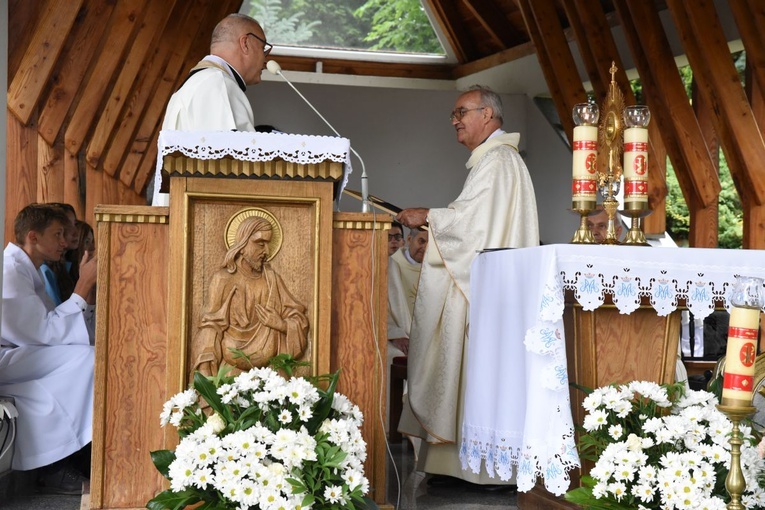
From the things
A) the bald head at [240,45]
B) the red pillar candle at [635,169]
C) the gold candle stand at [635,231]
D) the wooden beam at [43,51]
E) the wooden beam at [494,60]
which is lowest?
the gold candle stand at [635,231]

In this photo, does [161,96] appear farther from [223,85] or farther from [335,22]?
[223,85]

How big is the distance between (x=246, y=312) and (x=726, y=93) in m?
4.71

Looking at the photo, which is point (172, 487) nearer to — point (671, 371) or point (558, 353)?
point (558, 353)

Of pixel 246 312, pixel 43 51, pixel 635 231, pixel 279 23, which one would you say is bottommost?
pixel 246 312

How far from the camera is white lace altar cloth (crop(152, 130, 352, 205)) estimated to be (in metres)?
3.18

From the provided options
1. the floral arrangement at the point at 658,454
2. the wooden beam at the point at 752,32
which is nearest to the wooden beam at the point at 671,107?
the wooden beam at the point at 752,32

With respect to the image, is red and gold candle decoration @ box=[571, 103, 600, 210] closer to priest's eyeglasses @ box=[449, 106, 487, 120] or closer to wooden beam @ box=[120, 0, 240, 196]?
priest's eyeglasses @ box=[449, 106, 487, 120]

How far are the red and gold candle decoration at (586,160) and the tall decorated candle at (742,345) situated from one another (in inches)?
49.5

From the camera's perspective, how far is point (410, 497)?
4.15 m

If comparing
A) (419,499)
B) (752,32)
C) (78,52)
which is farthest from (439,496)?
(752,32)

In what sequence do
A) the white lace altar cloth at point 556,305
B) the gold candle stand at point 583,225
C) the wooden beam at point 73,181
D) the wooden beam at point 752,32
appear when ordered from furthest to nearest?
the wooden beam at point 73,181
the wooden beam at point 752,32
the gold candle stand at point 583,225
the white lace altar cloth at point 556,305

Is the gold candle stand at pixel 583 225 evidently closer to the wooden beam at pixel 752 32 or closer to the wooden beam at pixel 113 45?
the wooden beam at pixel 752 32

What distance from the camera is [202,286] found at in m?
3.27

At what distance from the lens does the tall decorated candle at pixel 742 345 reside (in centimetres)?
244
